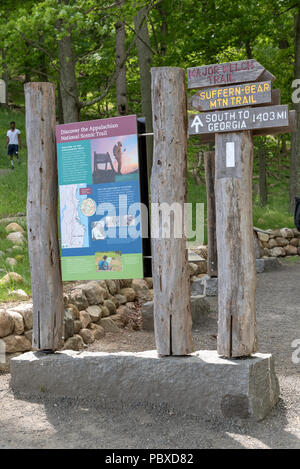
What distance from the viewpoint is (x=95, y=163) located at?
5062 mm

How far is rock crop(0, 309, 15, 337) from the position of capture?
5.71m

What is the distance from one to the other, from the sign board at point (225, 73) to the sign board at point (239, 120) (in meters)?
0.25

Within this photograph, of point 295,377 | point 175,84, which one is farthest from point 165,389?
point 175,84

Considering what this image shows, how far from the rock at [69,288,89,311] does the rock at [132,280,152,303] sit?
5.53 ft

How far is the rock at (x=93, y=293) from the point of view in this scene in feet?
24.5

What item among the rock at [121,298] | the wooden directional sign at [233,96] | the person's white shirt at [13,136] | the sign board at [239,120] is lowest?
the rock at [121,298]

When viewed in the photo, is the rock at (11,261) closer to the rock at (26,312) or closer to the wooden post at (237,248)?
the rock at (26,312)

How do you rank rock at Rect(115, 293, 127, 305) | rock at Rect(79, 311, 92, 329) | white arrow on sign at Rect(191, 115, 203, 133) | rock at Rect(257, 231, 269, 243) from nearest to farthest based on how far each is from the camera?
white arrow on sign at Rect(191, 115, 203, 133) < rock at Rect(79, 311, 92, 329) < rock at Rect(115, 293, 127, 305) < rock at Rect(257, 231, 269, 243)

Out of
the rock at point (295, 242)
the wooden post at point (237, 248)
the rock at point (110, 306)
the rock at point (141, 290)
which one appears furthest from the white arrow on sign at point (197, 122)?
the rock at point (295, 242)

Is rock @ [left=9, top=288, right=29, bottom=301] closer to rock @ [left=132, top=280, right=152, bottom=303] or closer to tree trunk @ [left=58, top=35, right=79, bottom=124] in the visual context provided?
rock @ [left=132, top=280, right=152, bottom=303]

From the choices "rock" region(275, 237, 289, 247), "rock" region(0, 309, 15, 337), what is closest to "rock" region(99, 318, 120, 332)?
"rock" region(0, 309, 15, 337)

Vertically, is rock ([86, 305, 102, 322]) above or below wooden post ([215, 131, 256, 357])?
below
